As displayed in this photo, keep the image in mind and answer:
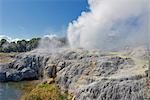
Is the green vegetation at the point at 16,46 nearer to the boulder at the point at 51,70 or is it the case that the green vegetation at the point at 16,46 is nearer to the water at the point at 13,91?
the water at the point at 13,91

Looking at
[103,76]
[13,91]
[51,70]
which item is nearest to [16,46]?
[13,91]

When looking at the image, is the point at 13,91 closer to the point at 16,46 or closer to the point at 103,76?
the point at 103,76

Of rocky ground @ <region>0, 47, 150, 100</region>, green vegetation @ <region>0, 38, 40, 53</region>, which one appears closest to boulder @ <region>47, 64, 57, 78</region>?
rocky ground @ <region>0, 47, 150, 100</region>

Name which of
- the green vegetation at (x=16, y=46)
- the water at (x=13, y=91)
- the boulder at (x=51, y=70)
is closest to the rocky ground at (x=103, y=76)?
the boulder at (x=51, y=70)

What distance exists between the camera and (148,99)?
13.5 metres

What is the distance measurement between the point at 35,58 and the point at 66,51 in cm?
486

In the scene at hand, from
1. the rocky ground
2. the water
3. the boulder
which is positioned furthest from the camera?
the boulder

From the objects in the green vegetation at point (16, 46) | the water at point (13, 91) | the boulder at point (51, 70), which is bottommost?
the water at point (13, 91)

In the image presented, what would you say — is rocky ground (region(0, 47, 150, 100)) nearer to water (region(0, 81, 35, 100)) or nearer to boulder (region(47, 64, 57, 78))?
boulder (region(47, 64, 57, 78))

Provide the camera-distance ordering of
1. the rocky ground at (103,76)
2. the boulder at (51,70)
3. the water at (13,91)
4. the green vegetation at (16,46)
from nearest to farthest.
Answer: the rocky ground at (103,76) < the water at (13,91) < the boulder at (51,70) < the green vegetation at (16,46)

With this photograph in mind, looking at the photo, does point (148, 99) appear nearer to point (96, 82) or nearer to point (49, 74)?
point (96, 82)

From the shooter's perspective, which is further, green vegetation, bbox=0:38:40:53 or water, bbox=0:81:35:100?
green vegetation, bbox=0:38:40:53

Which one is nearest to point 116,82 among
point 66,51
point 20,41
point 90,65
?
point 90,65

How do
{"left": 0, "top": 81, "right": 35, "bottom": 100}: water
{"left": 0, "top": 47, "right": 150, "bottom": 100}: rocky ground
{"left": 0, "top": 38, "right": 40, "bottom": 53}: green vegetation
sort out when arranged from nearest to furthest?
{"left": 0, "top": 47, "right": 150, "bottom": 100}: rocky ground < {"left": 0, "top": 81, "right": 35, "bottom": 100}: water < {"left": 0, "top": 38, "right": 40, "bottom": 53}: green vegetation
